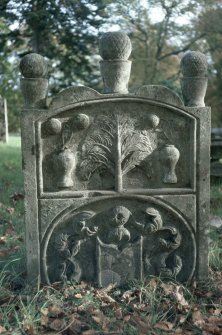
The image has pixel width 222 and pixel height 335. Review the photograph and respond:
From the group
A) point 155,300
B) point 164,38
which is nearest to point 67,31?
point 155,300

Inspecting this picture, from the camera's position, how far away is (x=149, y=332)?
2.88 m

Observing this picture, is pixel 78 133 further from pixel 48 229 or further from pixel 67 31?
pixel 67 31

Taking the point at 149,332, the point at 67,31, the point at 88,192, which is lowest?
the point at 149,332

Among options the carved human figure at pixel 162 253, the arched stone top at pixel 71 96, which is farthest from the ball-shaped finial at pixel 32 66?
the carved human figure at pixel 162 253

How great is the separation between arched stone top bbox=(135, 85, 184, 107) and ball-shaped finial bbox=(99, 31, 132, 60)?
1.02 ft

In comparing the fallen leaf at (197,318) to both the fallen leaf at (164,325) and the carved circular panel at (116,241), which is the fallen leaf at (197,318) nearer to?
the fallen leaf at (164,325)

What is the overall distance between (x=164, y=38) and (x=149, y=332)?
16380mm

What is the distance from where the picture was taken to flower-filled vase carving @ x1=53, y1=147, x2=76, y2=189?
345cm

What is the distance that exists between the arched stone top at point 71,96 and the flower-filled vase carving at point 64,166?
35 cm

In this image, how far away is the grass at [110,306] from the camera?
2973 mm

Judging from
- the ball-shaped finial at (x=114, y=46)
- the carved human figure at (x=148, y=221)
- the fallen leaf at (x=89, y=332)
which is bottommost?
the fallen leaf at (x=89, y=332)

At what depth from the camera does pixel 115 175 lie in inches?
140

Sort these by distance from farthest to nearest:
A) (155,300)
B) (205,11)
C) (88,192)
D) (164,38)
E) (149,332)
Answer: (164,38), (205,11), (88,192), (155,300), (149,332)

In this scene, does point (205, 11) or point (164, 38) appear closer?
Answer: point (205, 11)
